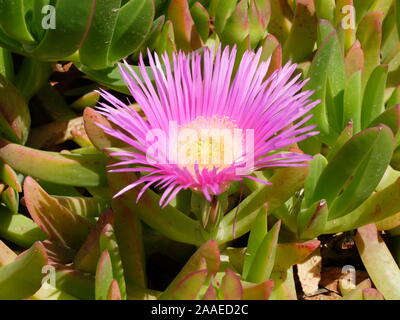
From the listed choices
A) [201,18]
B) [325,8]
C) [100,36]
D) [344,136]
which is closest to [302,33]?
[325,8]

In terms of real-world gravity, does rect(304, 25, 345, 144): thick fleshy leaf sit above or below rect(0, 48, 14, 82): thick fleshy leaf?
below

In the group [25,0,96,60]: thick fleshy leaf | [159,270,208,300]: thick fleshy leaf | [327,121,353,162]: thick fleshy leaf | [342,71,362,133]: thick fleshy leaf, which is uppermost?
[25,0,96,60]: thick fleshy leaf

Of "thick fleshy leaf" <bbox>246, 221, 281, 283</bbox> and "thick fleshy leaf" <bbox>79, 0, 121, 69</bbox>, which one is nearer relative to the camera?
"thick fleshy leaf" <bbox>246, 221, 281, 283</bbox>

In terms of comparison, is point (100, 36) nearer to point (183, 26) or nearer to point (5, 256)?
point (183, 26)

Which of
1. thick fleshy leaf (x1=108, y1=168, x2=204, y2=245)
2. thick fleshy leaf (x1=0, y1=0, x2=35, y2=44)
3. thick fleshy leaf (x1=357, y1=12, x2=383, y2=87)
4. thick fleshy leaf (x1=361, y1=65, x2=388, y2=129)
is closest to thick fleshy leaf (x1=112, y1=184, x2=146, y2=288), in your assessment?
thick fleshy leaf (x1=108, y1=168, x2=204, y2=245)

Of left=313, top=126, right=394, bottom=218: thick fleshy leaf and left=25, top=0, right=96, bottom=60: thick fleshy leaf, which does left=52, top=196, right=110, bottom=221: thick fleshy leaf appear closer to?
left=25, top=0, right=96, bottom=60: thick fleshy leaf
